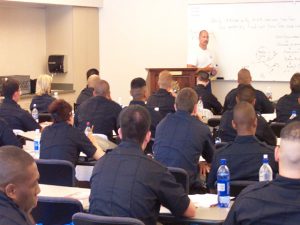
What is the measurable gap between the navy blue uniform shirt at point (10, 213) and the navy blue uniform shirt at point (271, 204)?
1090 millimetres

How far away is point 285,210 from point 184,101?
2.78 m

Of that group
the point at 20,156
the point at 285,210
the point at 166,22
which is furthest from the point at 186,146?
the point at 166,22

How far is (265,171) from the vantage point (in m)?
4.18

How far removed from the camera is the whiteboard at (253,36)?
35.2ft

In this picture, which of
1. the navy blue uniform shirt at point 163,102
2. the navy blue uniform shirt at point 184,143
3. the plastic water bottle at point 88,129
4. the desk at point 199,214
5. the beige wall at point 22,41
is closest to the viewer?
the desk at point 199,214

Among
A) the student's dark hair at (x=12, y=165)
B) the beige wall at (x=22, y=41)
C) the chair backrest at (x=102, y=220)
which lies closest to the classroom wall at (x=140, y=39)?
the beige wall at (x=22, y=41)

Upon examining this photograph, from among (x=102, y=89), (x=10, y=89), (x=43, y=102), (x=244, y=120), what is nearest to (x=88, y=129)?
(x=102, y=89)

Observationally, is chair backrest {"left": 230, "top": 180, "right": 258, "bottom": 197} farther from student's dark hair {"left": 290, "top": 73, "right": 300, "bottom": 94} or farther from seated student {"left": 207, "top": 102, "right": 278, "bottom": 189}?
student's dark hair {"left": 290, "top": 73, "right": 300, "bottom": 94}

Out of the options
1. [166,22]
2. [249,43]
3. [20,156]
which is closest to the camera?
[20,156]

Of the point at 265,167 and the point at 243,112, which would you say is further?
the point at 243,112

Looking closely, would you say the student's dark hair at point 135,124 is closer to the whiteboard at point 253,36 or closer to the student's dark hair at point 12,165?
the student's dark hair at point 12,165

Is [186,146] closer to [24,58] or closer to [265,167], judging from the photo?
[265,167]

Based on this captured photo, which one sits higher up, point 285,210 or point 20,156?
point 20,156

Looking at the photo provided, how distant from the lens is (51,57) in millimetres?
12273
